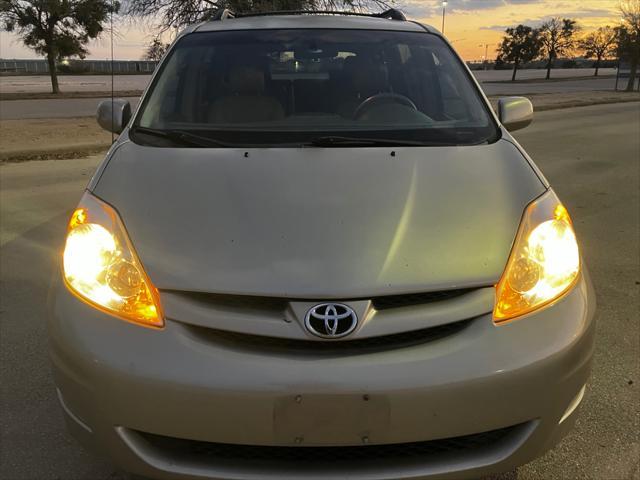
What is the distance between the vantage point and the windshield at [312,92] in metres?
2.67

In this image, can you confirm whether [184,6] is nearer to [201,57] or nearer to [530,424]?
[201,57]

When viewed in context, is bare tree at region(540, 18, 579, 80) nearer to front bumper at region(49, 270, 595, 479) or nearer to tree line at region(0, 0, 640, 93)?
tree line at region(0, 0, 640, 93)

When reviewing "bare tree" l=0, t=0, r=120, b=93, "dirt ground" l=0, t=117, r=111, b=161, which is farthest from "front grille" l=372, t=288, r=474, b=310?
"bare tree" l=0, t=0, r=120, b=93

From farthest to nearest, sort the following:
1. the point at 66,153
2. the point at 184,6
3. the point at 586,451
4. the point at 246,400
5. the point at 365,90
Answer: the point at 184,6 < the point at 66,153 < the point at 365,90 < the point at 586,451 < the point at 246,400

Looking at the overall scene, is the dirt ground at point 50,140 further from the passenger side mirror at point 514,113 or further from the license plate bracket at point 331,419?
the license plate bracket at point 331,419

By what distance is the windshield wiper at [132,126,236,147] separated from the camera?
2551mm

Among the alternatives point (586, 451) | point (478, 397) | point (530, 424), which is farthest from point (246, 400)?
point (586, 451)

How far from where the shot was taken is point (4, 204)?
21.0 ft

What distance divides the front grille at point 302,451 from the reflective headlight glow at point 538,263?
1.40 feet

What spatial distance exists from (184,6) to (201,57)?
12927 mm

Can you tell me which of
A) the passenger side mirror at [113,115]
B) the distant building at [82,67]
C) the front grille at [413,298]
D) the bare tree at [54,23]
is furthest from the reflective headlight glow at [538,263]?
the distant building at [82,67]

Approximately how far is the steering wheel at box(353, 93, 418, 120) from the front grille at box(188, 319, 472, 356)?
4.65 feet

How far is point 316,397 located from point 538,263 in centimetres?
89

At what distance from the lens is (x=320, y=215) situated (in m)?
2.04
